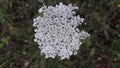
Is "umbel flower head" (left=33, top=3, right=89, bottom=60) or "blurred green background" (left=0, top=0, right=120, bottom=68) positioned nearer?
"umbel flower head" (left=33, top=3, right=89, bottom=60)

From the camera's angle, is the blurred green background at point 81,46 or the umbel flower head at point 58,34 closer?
the umbel flower head at point 58,34

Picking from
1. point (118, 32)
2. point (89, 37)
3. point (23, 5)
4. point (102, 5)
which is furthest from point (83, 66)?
point (23, 5)

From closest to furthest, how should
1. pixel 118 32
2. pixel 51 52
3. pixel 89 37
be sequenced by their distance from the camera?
1. pixel 51 52
2. pixel 89 37
3. pixel 118 32

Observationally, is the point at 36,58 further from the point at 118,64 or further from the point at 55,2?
the point at 118,64
